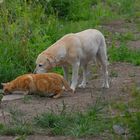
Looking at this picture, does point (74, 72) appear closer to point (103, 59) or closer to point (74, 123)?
point (103, 59)

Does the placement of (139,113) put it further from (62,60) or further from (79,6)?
(79,6)

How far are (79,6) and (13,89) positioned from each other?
779 cm

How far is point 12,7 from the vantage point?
1274cm

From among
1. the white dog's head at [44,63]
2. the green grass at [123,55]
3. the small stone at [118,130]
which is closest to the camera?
the small stone at [118,130]

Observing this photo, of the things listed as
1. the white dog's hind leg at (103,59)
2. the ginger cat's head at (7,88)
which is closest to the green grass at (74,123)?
the ginger cat's head at (7,88)

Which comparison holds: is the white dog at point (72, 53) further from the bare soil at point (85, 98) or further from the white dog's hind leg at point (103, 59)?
the bare soil at point (85, 98)

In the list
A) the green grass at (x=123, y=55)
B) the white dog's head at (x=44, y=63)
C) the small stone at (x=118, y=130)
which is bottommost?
the green grass at (x=123, y=55)

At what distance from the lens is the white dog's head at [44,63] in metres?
9.71

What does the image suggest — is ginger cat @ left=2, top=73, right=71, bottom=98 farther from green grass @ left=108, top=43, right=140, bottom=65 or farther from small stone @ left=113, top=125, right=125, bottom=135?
green grass @ left=108, top=43, right=140, bottom=65

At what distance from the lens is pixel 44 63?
32.0 ft

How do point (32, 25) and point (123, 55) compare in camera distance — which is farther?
point (123, 55)

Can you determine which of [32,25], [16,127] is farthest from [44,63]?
[32,25]

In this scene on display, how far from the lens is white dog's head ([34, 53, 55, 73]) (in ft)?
31.9

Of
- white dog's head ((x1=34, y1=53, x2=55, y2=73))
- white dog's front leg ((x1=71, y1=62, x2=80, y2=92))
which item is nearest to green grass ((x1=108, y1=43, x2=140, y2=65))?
white dog's front leg ((x1=71, y1=62, x2=80, y2=92))
